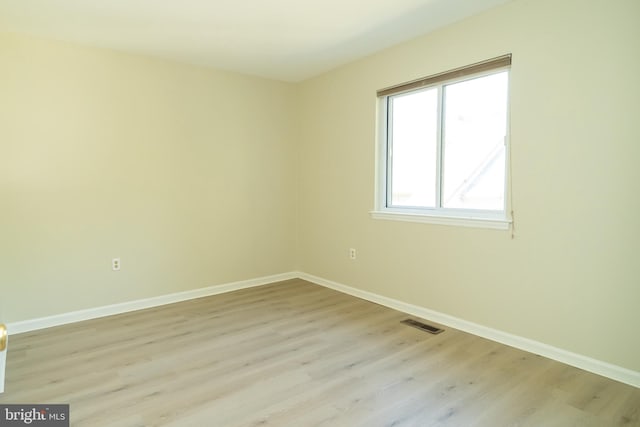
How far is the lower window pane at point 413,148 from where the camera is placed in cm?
330

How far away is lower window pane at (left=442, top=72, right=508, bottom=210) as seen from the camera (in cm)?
277

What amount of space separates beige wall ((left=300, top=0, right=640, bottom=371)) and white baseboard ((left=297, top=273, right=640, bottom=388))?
4 centimetres

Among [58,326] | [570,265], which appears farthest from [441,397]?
[58,326]

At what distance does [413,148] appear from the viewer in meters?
3.48

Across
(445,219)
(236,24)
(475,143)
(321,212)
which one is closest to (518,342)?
(445,219)

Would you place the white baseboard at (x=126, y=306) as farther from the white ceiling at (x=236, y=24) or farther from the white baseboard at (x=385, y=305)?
the white ceiling at (x=236, y=24)

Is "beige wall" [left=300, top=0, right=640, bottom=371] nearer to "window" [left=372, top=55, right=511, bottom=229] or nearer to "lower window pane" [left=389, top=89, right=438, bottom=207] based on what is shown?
"window" [left=372, top=55, right=511, bottom=229]

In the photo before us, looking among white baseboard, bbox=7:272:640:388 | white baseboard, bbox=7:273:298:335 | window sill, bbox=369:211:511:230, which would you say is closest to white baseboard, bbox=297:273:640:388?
white baseboard, bbox=7:272:640:388

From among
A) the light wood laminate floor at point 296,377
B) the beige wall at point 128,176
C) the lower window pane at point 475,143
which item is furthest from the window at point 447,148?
the beige wall at point 128,176

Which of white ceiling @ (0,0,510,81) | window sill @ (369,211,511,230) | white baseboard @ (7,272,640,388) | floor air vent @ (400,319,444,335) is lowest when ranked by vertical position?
floor air vent @ (400,319,444,335)

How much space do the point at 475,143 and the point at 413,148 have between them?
0.65 m

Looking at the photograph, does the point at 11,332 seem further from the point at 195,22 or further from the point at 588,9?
the point at 588,9

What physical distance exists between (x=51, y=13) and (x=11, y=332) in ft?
8.12

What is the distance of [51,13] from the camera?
2.65 metres
